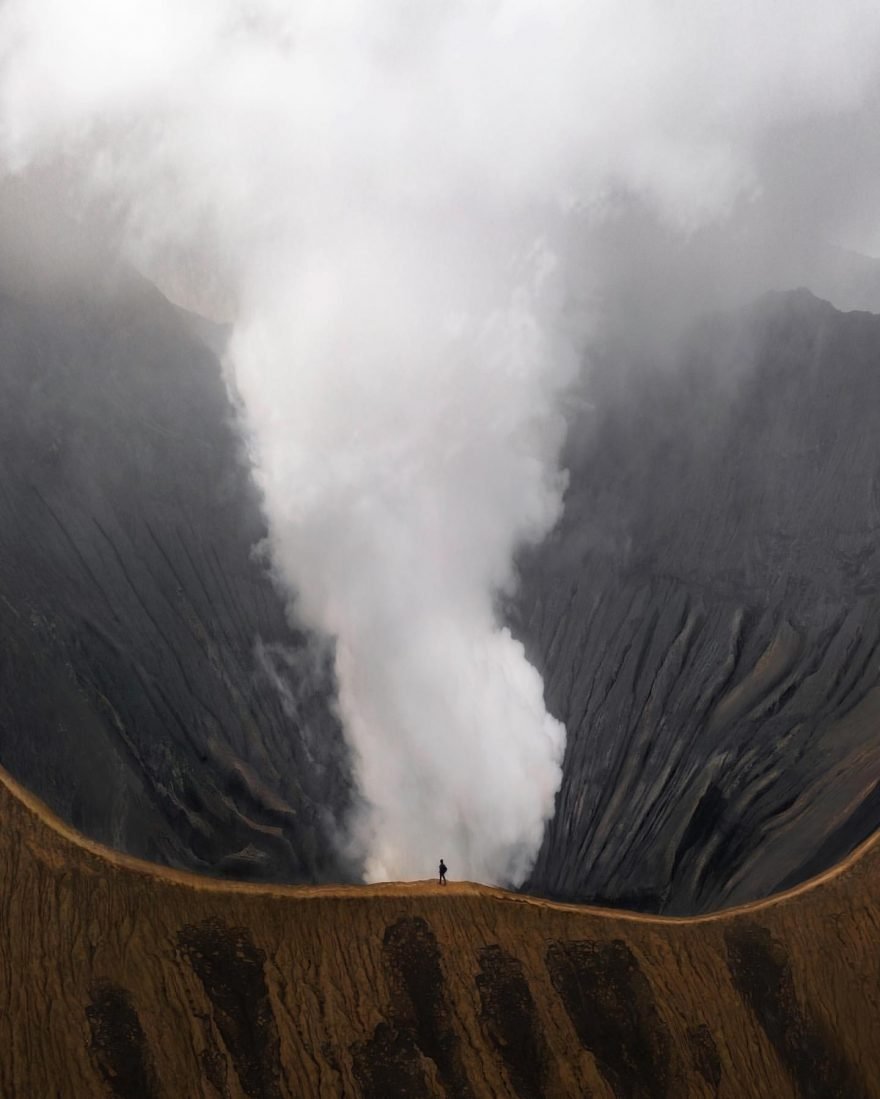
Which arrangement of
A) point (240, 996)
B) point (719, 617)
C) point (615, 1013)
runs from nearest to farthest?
1. point (240, 996)
2. point (615, 1013)
3. point (719, 617)

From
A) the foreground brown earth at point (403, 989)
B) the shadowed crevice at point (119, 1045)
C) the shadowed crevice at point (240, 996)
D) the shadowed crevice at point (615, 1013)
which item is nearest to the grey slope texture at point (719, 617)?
the foreground brown earth at point (403, 989)

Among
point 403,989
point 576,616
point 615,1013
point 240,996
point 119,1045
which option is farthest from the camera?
point 576,616

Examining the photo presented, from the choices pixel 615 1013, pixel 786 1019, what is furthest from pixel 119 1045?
pixel 786 1019

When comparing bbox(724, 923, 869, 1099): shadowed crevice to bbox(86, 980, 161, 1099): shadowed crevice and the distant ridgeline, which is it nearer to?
the distant ridgeline

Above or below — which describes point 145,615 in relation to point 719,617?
above

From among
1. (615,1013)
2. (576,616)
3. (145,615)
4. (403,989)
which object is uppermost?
(576,616)

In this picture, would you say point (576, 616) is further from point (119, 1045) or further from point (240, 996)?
point (119, 1045)
